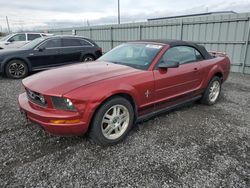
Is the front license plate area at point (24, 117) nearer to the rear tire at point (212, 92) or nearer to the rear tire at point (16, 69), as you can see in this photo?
the rear tire at point (212, 92)

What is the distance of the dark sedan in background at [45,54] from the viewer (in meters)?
7.03

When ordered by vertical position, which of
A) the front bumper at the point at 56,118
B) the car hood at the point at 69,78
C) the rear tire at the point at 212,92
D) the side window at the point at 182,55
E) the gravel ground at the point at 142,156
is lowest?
the gravel ground at the point at 142,156

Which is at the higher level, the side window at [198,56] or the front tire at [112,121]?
the side window at [198,56]

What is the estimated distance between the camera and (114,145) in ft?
9.73

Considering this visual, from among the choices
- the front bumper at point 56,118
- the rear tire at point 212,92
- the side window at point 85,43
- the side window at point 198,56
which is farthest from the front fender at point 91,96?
the side window at point 85,43

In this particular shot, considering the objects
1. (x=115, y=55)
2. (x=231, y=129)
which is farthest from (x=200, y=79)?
(x=115, y=55)

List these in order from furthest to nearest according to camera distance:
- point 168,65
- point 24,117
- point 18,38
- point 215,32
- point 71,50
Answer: point 18,38 < point 215,32 < point 71,50 < point 24,117 < point 168,65

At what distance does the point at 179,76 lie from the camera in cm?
363

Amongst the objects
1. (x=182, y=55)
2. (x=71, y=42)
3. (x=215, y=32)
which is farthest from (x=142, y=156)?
(x=215, y=32)

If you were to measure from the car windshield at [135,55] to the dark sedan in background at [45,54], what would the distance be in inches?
171

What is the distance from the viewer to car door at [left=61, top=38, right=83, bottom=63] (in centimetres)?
809

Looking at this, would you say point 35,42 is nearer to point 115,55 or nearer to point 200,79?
point 115,55

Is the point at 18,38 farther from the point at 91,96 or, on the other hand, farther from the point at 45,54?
the point at 91,96

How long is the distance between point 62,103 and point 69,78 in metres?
0.46
